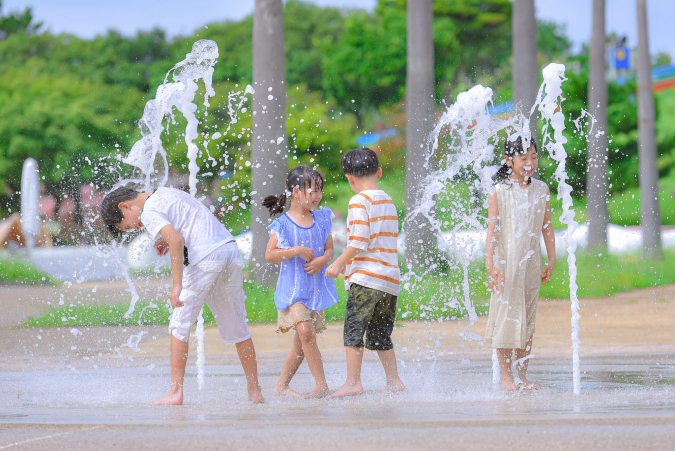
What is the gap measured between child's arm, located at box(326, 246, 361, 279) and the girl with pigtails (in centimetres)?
18

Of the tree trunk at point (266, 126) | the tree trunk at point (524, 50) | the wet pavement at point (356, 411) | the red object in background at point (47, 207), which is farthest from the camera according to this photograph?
the red object in background at point (47, 207)

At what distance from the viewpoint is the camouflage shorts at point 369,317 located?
4.61 m

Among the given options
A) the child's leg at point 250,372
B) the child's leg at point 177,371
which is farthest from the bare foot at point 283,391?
the child's leg at point 177,371

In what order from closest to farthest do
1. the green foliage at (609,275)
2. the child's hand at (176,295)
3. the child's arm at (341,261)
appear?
1. the child's hand at (176,295)
2. the child's arm at (341,261)
3. the green foliage at (609,275)

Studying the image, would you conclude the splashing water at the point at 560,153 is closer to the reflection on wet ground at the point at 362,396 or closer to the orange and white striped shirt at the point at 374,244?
the reflection on wet ground at the point at 362,396

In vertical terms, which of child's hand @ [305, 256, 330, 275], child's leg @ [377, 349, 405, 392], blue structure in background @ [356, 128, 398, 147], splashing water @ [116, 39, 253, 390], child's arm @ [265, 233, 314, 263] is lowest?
child's leg @ [377, 349, 405, 392]

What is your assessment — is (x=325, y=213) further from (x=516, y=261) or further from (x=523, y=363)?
(x=523, y=363)

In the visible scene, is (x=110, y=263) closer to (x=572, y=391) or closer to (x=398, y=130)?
(x=572, y=391)

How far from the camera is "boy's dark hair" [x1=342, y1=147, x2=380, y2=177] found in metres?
4.75

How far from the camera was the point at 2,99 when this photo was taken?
1253 inches

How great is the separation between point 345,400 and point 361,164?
1.34 m

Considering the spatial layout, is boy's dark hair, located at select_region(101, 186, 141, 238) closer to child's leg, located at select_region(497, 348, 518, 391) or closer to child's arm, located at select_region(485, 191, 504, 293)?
child's arm, located at select_region(485, 191, 504, 293)

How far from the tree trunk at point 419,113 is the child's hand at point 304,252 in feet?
23.3

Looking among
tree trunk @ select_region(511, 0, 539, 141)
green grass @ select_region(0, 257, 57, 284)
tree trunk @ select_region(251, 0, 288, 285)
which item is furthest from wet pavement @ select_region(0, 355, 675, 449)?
green grass @ select_region(0, 257, 57, 284)
